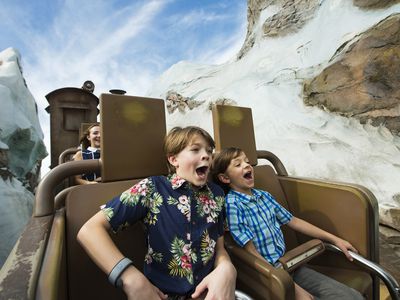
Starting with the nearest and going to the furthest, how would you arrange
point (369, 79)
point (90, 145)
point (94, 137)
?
point (94, 137) → point (90, 145) → point (369, 79)

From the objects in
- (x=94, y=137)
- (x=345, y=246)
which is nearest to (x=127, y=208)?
(x=345, y=246)

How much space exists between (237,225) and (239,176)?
0.24 m

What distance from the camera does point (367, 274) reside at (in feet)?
3.57

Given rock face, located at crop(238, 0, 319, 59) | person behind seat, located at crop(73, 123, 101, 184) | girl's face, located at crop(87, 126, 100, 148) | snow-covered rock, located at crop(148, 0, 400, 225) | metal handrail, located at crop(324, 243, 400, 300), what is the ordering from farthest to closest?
rock face, located at crop(238, 0, 319, 59) → snow-covered rock, located at crop(148, 0, 400, 225) → girl's face, located at crop(87, 126, 100, 148) → person behind seat, located at crop(73, 123, 101, 184) → metal handrail, located at crop(324, 243, 400, 300)

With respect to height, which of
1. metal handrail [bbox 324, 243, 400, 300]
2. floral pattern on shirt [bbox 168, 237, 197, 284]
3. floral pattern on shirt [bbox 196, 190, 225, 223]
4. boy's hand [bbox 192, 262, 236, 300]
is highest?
floral pattern on shirt [bbox 196, 190, 225, 223]

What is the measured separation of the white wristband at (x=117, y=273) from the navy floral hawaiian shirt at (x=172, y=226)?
115 millimetres

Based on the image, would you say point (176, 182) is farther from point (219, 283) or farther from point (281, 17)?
point (281, 17)

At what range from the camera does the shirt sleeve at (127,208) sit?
0.69m

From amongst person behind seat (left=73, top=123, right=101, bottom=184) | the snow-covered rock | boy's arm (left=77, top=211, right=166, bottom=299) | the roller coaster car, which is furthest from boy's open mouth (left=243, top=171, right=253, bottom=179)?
the snow-covered rock

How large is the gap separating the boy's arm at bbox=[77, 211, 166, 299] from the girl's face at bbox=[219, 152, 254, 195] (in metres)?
0.57

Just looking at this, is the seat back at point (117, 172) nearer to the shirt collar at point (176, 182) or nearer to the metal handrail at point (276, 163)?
the shirt collar at point (176, 182)

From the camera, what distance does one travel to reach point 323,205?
1.28 metres

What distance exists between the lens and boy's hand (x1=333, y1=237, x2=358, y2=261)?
1089 mm

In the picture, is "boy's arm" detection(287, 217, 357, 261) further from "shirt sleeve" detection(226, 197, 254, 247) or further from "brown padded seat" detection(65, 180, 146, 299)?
"brown padded seat" detection(65, 180, 146, 299)
